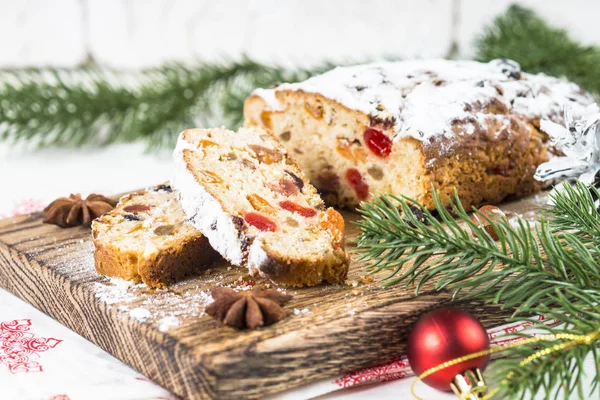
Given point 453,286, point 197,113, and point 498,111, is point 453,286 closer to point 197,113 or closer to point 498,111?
point 498,111

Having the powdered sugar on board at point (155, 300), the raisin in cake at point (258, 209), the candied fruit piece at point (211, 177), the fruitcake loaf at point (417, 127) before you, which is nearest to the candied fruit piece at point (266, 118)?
the fruitcake loaf at point (417, 127)

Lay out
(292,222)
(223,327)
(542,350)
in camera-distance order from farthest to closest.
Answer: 1. (292,222)
2. (223,327)
3. (542,350)

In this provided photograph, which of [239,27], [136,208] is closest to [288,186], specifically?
[136,208]

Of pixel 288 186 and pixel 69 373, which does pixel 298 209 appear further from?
pixel 69 373

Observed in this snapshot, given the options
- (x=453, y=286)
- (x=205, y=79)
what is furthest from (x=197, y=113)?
(x=453, y=286)

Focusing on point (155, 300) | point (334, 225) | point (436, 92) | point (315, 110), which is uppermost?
point (436, 92)

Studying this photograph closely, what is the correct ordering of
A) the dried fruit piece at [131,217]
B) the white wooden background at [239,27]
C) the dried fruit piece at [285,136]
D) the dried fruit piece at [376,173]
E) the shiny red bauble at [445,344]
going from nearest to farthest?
1. the shiny red bauble at [445,344]
2. the dried fruit piece at [131,217]
3. the dried fruit piece at [376,173]
4. the dried fruit piece at [285,136]
5. the white wooden background at [239,27]

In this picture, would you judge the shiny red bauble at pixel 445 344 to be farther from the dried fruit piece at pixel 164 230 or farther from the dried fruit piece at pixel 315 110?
the dried fruit piece at pixel 315 110

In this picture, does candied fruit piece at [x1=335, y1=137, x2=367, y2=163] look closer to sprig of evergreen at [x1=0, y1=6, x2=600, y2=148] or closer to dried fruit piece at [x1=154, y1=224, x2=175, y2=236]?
dried fruit piece at [x1=154, y1=224, x2=175, y2=236]
